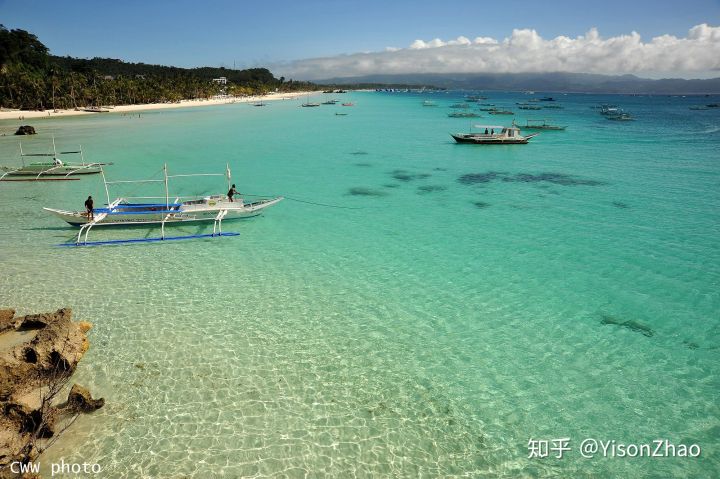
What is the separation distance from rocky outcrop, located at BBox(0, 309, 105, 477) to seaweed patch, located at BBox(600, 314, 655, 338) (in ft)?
45.7

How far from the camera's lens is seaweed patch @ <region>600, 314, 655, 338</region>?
11.6 meters

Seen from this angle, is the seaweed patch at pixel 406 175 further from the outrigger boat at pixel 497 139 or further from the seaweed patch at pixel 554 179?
the outrigger boat at pixel 497 139

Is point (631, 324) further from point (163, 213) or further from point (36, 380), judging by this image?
point (163, 213)

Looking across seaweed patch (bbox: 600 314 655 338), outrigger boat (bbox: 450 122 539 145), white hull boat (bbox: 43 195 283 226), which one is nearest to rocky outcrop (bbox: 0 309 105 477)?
white hull boat (bbox: 43 195 283 226)

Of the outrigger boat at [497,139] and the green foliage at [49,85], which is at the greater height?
the green foliage at [49,85]

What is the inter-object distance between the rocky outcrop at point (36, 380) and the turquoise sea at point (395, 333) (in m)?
0.43

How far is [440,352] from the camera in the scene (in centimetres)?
1084

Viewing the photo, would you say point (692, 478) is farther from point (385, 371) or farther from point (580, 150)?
point (580, 150)

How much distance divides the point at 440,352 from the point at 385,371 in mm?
1745

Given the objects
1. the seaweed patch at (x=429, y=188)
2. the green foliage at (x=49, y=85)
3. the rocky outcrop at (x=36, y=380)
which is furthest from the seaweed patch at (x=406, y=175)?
the green foliage at (x=49, y=85)

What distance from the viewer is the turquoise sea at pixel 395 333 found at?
8.00 meters

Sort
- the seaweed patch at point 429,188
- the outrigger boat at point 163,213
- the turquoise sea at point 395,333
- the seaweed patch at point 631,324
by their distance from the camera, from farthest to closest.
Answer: the seaweed patch at point 429,188 < the outrigger boat at point 163,213 < the seaweed patch at point 631,324 < the turquoise sea at point 395,333

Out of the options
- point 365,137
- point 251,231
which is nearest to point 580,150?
point 365,137

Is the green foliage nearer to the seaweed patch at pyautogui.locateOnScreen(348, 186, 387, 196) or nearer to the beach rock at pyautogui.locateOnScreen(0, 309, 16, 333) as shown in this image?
the seaweed patch at pyautogui.locateOnScreen(348, 186, 387, 196)
